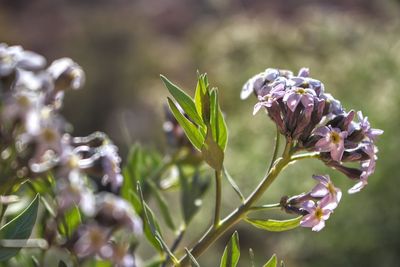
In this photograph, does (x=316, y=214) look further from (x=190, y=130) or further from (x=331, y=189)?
(x=190, y=130)

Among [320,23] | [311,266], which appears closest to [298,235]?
[311,266]

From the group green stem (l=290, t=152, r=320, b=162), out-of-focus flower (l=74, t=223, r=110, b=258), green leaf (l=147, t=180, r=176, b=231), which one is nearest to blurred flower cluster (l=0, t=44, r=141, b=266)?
out-of-focus flower (l=74, t=223, r=110, b=258)

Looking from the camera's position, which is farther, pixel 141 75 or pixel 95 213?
pixel 141 75

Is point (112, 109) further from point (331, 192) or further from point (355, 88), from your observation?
point (331, 192)

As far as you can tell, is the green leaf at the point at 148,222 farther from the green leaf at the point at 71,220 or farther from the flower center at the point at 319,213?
the flower center at the point at 319,213

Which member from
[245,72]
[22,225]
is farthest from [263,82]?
[245,72]

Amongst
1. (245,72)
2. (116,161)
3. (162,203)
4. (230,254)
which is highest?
(116,161)
